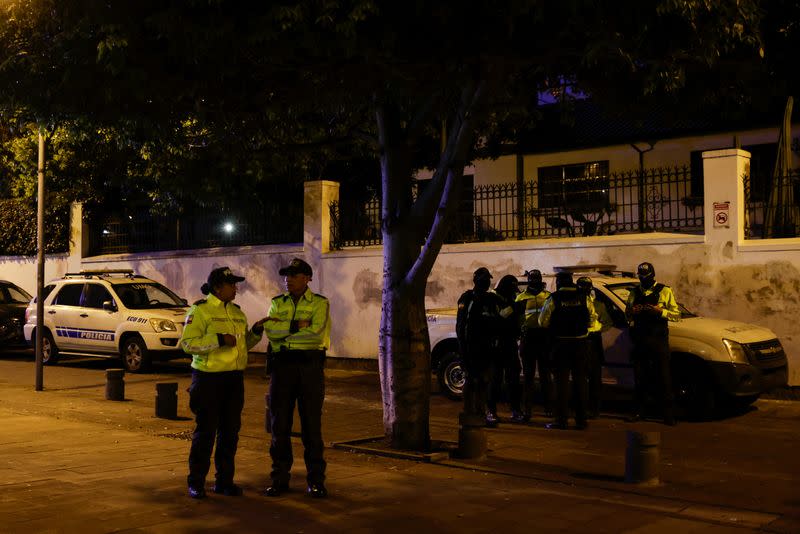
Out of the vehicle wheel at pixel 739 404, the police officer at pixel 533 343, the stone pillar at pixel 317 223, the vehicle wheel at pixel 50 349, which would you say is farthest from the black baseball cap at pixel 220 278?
the vehicle wheel at pixel 50 349

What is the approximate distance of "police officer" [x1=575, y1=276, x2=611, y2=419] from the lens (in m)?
11.5

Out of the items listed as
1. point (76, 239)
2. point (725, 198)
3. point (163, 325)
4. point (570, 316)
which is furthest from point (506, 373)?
point (76, 239)

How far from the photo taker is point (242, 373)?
297 inches

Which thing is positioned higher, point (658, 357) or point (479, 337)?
point (479, 337)

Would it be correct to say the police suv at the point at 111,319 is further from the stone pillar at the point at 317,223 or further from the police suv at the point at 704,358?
the police suv at the point at 704,358

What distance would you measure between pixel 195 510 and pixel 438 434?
13.7ft

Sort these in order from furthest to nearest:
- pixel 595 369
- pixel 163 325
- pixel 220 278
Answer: pixel 163 325 < pixel 595 369 < pixel 220 278

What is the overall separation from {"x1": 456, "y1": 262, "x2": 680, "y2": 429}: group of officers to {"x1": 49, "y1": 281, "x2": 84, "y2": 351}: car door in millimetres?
9696

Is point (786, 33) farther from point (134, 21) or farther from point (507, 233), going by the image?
point (134, 21)

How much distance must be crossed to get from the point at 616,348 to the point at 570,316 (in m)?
1.50

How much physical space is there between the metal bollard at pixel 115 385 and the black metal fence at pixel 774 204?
9293 millimetres

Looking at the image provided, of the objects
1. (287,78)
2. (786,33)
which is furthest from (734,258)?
(287,78)

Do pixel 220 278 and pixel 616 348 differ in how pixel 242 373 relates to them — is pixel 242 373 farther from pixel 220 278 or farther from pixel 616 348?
pixel 616 348

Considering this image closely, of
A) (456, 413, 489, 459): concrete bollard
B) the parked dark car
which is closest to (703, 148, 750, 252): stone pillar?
(456, 413, 489, 459): concrete bollard
